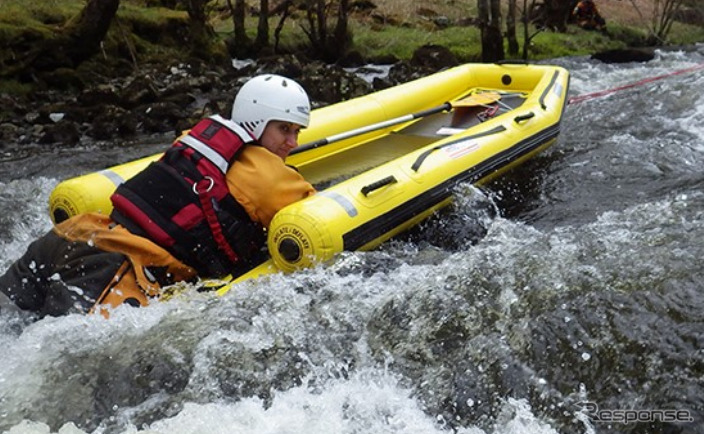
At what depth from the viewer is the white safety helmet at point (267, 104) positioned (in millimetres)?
3635

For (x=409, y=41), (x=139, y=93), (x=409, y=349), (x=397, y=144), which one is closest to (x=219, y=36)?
(x=409, y=41)

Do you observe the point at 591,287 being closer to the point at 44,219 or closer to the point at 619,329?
the point at 619,329

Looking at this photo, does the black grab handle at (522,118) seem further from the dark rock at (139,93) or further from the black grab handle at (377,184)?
the dark rock at (139,93)

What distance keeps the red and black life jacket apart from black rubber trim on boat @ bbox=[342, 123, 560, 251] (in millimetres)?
648

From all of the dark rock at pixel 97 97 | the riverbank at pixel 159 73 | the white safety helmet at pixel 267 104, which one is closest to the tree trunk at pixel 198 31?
the riverbank at pixel 159 73

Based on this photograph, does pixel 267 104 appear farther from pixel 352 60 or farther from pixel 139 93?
pixel 352 60

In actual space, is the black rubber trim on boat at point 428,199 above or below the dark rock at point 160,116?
above

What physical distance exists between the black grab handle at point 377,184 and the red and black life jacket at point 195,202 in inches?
29.3

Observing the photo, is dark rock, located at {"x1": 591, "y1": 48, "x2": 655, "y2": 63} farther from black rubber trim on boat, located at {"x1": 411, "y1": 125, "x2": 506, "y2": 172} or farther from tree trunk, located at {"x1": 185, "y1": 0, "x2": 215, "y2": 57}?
A: black rubber trim on boat, located at {"x1": 411, "y1": 125, "x2": 506, "y2": 172}

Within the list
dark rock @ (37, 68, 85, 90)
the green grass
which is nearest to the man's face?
dark rock @ (37, 68, 85, 90)

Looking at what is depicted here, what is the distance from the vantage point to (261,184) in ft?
11.7

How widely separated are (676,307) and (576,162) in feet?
10.7

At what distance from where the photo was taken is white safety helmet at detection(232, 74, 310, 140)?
363 cm

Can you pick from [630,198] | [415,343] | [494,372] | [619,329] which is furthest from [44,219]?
[630,198]
